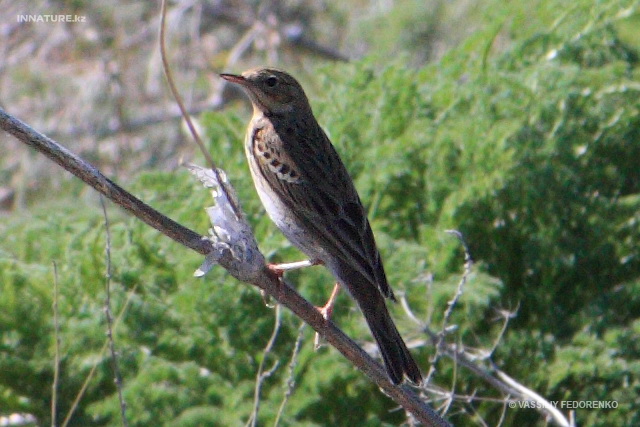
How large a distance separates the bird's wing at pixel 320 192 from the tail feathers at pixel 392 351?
0.40ft

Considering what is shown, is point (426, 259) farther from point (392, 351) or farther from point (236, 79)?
point (392, 351)

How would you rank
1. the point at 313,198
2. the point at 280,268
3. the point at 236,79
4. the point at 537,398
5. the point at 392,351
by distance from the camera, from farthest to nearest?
the point at 236,79 → the point at 313,198 → the point at 537,398 → the point at 280,268 → the point at 392,351

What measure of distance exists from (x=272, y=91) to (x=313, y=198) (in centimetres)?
84

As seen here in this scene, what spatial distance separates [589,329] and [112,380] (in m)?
2.35

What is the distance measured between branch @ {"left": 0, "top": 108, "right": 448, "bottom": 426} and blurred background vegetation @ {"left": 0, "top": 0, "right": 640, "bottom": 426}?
0.89 metres

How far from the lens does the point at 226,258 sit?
3.54 metres

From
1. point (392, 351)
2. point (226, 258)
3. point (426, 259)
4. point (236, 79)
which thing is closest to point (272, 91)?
point (236, 79)

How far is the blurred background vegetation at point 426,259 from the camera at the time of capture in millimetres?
5016

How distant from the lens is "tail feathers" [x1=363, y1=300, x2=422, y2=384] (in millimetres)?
3930

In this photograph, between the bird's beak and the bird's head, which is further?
the bird's head

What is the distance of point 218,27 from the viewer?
10930 millimetres

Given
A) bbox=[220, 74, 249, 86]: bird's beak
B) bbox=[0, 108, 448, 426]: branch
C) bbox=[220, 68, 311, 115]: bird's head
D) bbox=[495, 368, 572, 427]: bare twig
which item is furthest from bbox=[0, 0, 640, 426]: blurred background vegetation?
bbox=[0, 108, 448, 426]: branch

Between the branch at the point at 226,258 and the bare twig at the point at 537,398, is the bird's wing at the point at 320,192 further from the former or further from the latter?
the bare twig at the point at 537,398

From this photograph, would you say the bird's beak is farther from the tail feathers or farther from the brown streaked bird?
the tail feathers
